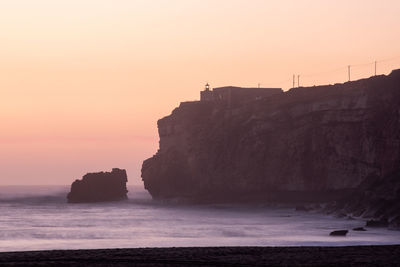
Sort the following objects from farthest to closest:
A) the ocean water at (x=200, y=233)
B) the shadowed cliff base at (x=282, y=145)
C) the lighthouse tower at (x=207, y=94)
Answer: the lighthouse tower at (x=207, y=94) < the shadowed cliff base at (x=282, y=145) < the ocean water at (x=200, y=233)

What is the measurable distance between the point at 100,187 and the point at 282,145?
56069 mm

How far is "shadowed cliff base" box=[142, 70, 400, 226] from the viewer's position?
4597 inches

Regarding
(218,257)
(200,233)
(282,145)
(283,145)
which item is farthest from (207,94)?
(218,257)

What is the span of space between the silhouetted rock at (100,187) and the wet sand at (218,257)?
132 meters

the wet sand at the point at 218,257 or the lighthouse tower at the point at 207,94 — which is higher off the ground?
the lighthouse tower at the point at 207,94

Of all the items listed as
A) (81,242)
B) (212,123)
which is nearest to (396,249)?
(81,242)

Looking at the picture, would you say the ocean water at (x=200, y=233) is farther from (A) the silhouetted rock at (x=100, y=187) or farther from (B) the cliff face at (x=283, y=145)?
(A) the silhouetted rock at (x=100, y=187)

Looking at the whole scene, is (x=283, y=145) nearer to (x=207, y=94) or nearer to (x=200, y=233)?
(x=207, y=94)

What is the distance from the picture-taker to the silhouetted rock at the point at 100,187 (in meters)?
177

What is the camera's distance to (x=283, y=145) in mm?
135375

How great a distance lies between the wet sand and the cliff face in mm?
60127

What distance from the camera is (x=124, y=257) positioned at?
40.8 metres

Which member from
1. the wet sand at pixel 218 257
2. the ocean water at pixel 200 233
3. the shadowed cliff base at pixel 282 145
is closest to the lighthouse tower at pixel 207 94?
the shadowed cliff base at pixel 282 145

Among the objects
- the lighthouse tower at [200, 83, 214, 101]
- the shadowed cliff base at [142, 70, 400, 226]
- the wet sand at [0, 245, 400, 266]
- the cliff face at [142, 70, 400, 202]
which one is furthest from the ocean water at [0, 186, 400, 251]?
the lighthouse tower at [200, 83, 214, 101]
